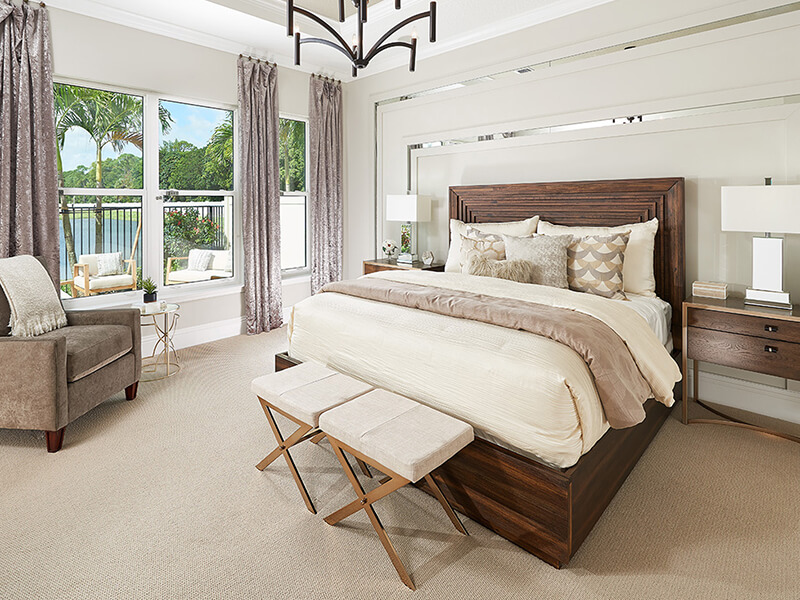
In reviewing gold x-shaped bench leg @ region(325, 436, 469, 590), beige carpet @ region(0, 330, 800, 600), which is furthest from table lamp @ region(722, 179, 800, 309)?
gold x-shaped bench leg @ region(325, 436, 469, 590)

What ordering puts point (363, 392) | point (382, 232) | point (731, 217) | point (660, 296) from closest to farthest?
point (363, 392) → point (731, 217) → point (660, 296) → point (382, 232)

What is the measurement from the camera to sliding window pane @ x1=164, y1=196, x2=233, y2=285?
4.66 meters

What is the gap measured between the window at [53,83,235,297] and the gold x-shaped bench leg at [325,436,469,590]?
10.7 ft

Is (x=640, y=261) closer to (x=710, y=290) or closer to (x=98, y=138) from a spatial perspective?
(x=710, y=290)

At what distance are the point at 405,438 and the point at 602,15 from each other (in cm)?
351

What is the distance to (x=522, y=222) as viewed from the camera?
159 inches

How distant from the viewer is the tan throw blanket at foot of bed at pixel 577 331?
203cm

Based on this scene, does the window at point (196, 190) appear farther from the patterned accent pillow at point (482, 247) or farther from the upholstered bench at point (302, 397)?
the upholstered bench at point (302, 397)

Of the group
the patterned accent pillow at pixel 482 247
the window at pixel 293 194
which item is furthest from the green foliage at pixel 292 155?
the patterned accent pillow at pixel 482 247

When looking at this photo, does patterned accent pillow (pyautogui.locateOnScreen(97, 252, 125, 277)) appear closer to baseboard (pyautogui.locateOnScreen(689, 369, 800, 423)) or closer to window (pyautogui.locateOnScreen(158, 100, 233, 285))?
window (pyautogui.locateOnScreen(158, 100, 233, 285))

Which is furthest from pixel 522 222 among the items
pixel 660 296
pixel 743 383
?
pixel 743 383

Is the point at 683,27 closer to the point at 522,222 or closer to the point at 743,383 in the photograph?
the point at 522,222

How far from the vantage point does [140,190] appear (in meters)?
4.34

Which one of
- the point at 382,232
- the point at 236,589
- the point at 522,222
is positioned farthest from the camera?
the point at 382,232
